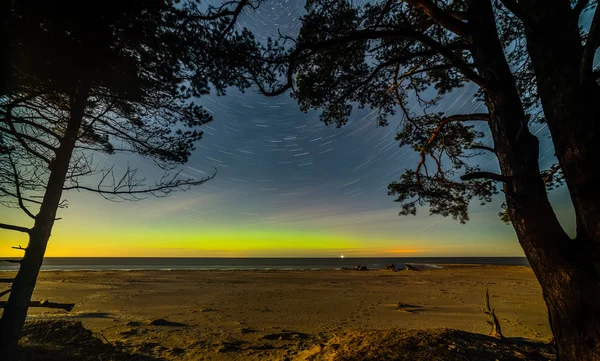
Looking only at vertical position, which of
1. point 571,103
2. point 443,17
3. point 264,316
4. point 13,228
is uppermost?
point 443,17

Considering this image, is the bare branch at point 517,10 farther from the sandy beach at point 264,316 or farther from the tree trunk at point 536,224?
the sandy beach at point 264,316

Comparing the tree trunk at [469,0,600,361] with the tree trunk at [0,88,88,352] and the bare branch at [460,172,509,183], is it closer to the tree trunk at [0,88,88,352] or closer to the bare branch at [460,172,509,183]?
the bare branch at [460,172,509,183]

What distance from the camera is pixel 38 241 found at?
4.78 m

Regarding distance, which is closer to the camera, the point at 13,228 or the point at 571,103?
the point at 571,103

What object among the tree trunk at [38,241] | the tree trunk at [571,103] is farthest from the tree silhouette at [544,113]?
the tree trunk at [38,241]

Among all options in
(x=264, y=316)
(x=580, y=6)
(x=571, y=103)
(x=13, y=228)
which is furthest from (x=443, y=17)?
(x=264, y=316)

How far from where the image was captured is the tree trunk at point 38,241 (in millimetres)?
4523

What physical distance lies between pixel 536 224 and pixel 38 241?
7097 mm

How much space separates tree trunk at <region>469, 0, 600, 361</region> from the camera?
2551 mm

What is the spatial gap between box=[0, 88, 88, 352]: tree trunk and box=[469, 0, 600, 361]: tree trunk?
635cm

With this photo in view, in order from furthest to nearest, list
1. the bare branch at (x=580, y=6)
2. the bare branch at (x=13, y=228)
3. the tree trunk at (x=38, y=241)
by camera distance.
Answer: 1. the tree trunk at (x=38, y=241)
2. the bare branch at (x=13, y=228)
3. the bare branch at (x=580, y=6)

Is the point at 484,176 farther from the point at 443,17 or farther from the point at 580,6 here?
the point at 443,17

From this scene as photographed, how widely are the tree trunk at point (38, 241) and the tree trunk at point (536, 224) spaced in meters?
6.35

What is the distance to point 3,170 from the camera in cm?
458
